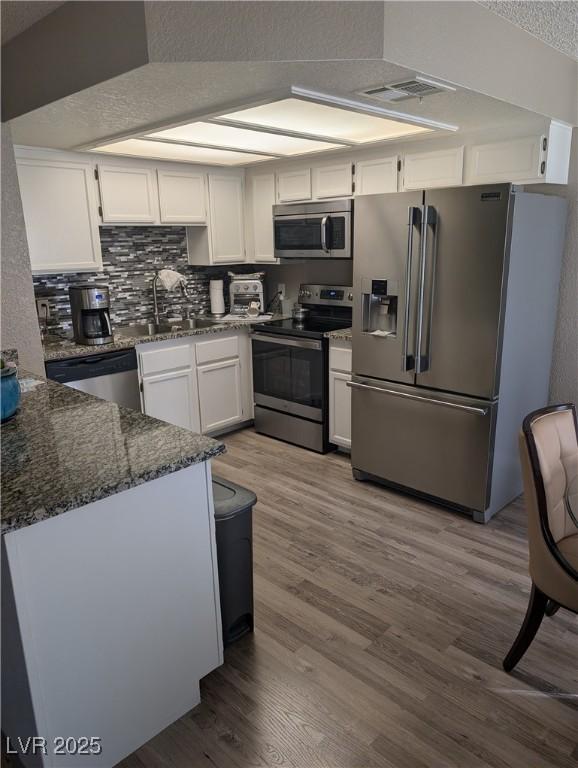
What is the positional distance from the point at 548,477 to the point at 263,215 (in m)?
3.23

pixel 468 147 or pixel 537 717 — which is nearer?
pixel 537 717

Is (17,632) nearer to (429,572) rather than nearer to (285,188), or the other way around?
(429,572)

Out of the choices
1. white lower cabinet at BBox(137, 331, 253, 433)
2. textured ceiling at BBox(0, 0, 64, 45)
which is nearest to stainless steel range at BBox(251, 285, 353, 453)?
white lower cabinet at BBox(137, 331, 253, 433)

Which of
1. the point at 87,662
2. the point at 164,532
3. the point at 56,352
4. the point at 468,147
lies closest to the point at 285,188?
the point at 468,147

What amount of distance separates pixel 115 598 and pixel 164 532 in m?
0.23

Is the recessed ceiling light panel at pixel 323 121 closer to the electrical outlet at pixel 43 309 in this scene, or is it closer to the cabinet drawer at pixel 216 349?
the cabinet drawer at pixel 216 349

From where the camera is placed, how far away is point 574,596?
5.76 ft

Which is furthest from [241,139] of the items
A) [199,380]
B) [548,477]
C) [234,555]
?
[548,477]

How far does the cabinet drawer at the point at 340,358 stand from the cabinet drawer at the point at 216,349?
34.1 inches

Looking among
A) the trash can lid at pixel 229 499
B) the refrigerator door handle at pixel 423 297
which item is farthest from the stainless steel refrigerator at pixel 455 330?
the trash can lid at pixel 229 499

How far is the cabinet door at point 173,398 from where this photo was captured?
12.3 feet

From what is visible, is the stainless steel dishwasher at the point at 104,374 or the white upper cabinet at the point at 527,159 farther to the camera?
the stainless steel dishwasher at the point at 104,374

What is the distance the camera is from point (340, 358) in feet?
12.3

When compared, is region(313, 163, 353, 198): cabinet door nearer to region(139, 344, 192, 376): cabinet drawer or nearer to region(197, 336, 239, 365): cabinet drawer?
region(197, 336, 239, 365): cabinet drawer
